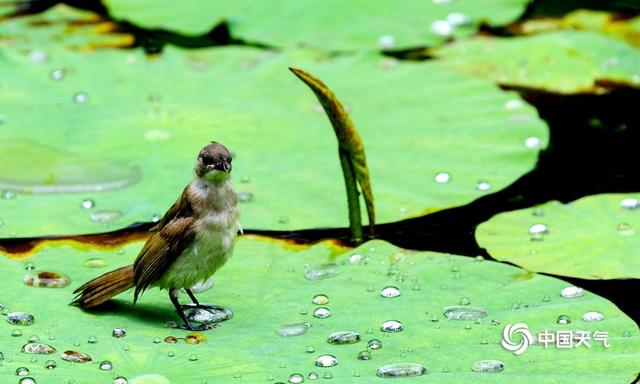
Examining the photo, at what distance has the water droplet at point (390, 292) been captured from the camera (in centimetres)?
383

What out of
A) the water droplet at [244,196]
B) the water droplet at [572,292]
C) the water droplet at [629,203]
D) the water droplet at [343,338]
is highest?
the water droplet at [629,203]

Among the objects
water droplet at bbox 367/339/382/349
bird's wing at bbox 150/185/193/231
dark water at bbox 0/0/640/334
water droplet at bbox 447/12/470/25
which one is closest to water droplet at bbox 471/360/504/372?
water droplet at bbox 367/339/382/349

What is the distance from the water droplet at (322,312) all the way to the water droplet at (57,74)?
269 centimetres

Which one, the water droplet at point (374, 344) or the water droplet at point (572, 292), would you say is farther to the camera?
the water droplet at point (572, 292)

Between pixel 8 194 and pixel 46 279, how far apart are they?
2.89 ft

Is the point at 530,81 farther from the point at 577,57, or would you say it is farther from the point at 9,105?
the point at 9,105

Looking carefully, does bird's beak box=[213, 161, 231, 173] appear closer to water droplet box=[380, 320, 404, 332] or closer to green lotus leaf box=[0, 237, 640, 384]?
green lotus leaf box=[0, 237, 640, 384]

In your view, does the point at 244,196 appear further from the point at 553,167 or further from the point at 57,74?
the point at 57,74

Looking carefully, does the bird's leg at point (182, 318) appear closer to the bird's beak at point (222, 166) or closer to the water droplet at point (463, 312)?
the bird's beak at point (222, 166)

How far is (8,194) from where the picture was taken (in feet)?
15.4

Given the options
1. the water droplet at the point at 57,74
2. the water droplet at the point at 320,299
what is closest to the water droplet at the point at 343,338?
the water droplet at the point at 320,299

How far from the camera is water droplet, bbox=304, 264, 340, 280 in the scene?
158 inches

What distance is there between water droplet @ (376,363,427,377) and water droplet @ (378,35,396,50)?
A: 3.40m

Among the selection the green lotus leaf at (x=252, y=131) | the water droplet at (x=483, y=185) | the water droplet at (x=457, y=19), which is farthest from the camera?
the water droplet at (x=457, y=19)
